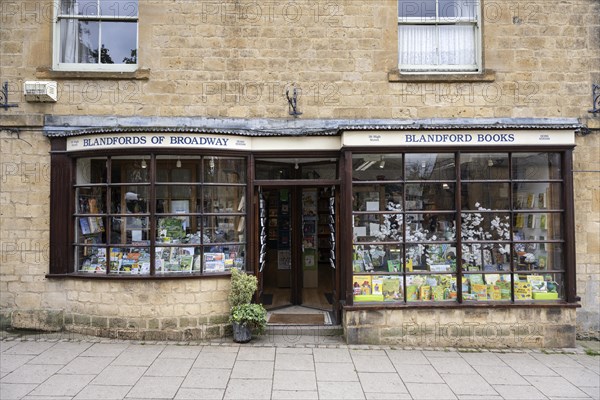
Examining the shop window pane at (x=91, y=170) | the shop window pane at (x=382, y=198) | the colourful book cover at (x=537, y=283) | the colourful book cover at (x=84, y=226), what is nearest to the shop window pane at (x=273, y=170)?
the shop window pane at (x=382, y=198)

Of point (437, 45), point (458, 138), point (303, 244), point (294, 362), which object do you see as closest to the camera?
point (294, 362)

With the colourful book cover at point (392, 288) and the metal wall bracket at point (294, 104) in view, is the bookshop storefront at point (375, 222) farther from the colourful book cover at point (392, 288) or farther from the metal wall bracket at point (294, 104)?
the metal wall bracket at point (294, 104)

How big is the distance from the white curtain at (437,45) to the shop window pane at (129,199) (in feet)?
17.3

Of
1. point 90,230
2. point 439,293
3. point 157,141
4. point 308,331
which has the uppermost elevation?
point 157,141

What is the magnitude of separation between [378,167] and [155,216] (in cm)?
385

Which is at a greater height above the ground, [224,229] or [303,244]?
[224,229]

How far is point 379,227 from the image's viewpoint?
6.82 m

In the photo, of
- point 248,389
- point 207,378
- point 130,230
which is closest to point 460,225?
point 248,389

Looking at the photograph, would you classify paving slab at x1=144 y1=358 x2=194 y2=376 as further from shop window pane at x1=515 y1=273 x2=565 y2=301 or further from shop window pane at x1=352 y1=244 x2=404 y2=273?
shop window pane at x1=515 y1=273 x2=565 y2=301

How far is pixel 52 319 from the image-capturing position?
6.77m

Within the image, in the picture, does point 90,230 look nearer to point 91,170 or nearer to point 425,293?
point 91,170

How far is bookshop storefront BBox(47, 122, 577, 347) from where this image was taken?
6.55 meters

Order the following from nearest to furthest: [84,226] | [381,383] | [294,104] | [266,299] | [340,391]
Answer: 1. [340,391]
2. [381,383]
3. [84,226]
4. [294,104]
5. [266,299]

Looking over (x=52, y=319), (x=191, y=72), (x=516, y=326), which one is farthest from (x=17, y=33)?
(x=516, y=326)
